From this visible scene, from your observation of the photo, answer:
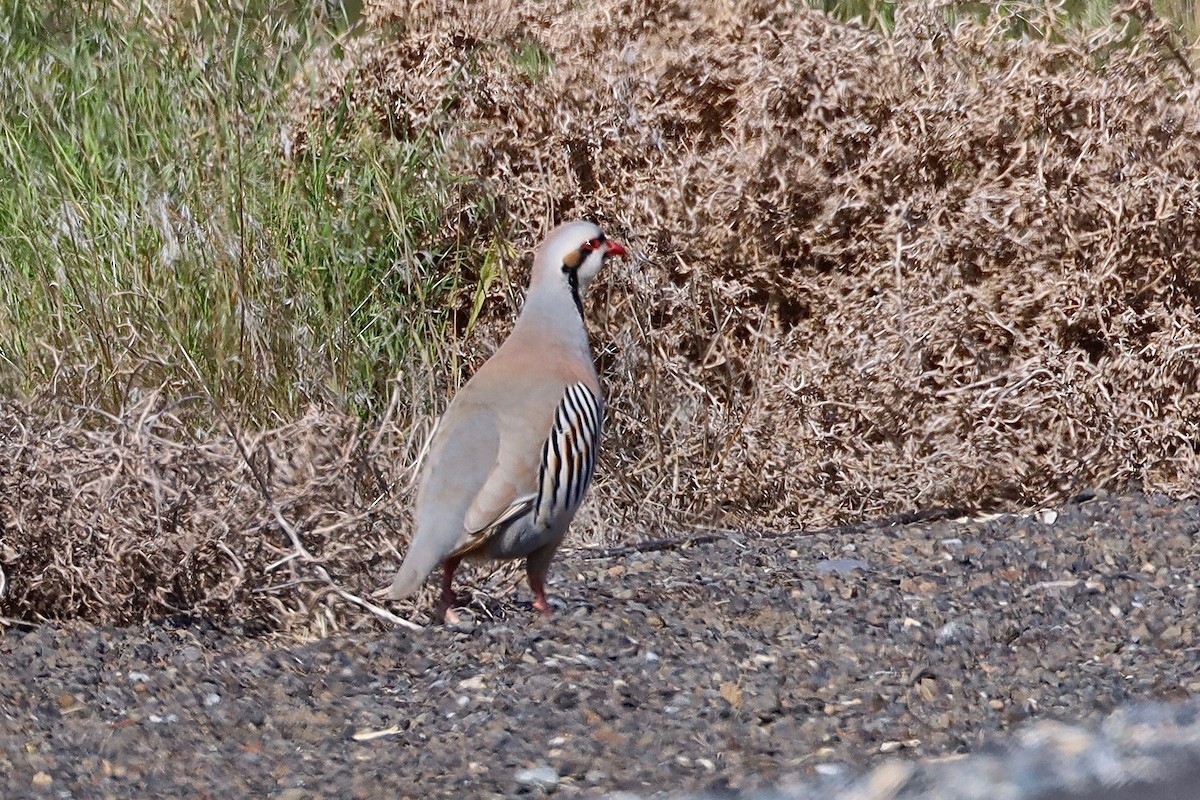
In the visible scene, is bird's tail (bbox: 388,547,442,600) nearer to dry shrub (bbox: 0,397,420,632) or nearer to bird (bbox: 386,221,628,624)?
bird (bbox: 386,221,628,624)

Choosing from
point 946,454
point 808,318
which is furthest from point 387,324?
point 946,454

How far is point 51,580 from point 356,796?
1.57 meters

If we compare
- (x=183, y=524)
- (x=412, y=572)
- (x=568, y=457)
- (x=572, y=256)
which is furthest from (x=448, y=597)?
(x=572, y=256)

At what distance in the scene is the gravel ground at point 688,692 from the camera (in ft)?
11.4

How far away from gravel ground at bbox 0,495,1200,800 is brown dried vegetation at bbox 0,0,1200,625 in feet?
3.11

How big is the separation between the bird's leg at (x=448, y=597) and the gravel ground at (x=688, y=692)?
0.35 feet

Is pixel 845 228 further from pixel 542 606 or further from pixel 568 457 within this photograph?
pixel 542 606

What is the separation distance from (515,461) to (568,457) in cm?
16

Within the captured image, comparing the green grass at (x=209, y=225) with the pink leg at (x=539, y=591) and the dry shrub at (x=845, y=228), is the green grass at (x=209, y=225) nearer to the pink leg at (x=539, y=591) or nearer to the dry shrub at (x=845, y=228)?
the dry shrub at (x=845, y=228)

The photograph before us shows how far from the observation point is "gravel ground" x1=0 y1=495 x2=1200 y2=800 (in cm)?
348

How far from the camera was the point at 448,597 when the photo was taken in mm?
4711

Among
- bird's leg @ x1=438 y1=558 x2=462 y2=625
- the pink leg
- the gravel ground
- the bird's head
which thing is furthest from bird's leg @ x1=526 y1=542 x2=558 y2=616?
the bird's head

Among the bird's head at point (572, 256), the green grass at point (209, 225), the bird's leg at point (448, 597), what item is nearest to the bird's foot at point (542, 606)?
the bird's leg at point (448, 597)

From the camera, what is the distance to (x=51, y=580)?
4652 millimetres
